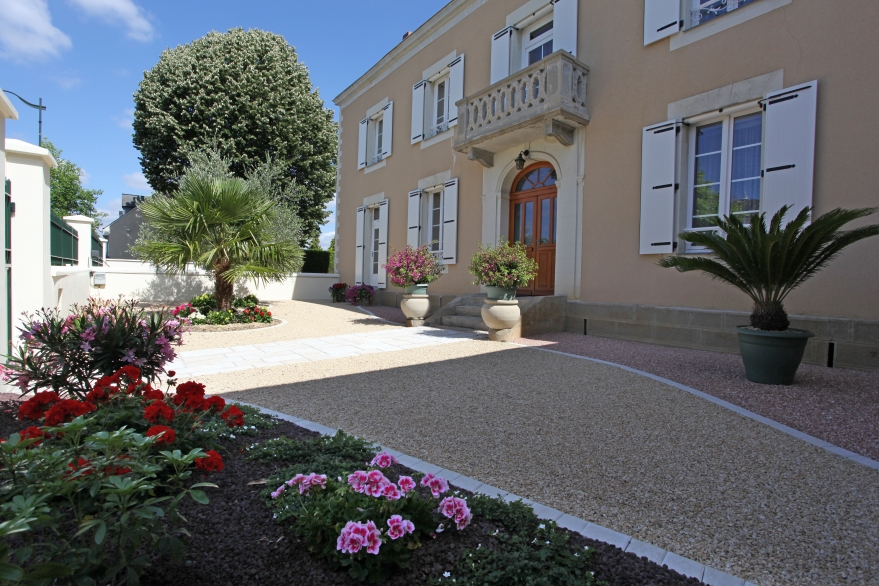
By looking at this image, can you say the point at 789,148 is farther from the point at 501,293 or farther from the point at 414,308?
the point at 414,308

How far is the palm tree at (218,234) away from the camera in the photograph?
27.9ft

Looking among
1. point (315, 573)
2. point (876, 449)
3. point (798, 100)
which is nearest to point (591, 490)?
point (315, 573)

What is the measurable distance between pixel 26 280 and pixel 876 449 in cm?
680

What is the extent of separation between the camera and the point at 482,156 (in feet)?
32.0

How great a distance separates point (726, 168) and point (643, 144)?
1.24 meters

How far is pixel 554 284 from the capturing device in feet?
29.1

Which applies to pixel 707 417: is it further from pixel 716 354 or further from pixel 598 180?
pixel 598 180

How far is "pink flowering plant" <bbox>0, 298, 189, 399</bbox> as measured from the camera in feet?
10.3

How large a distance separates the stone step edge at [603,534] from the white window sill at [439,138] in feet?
31.0

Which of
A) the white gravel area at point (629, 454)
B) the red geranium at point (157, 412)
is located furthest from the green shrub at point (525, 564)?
the red geranium at point (157, 412)

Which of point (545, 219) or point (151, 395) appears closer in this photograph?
point (151, 395)

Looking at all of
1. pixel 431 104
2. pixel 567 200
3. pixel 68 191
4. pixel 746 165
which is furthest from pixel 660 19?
pixel 68 191

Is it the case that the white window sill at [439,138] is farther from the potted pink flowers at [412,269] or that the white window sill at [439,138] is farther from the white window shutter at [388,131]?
the potted pink flowers at [412,269]

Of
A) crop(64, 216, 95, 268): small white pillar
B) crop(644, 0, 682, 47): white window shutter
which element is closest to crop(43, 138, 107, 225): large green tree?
crop(64, 216, 95, 268): small white pillar
